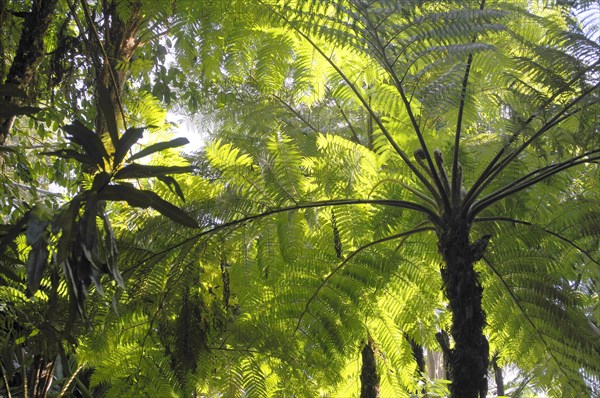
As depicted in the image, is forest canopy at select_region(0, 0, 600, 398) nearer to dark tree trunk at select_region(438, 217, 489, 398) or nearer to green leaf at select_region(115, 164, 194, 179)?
dark tree trunk at select_region(438, 217, 489, 398)

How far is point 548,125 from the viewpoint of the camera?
2205 millimetres

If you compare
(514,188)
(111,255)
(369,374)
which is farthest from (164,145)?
(369,374)

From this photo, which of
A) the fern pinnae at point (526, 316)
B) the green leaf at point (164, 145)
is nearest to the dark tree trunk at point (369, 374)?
the fern pinnae at point (526, 316)

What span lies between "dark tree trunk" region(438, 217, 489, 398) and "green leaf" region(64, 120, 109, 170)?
121cm

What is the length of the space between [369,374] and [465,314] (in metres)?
1.27

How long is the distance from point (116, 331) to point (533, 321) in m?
1.77

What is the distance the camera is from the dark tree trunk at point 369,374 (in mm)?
3141

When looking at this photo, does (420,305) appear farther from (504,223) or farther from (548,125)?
(548,125)

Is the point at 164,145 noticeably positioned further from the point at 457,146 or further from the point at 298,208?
the point at 457,146

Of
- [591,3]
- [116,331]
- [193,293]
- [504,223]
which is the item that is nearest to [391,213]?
[504,223]

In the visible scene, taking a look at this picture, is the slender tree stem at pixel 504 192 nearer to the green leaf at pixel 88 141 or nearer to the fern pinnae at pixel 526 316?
the fern pinnae at pixel 526 316

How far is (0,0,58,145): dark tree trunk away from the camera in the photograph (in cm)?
258

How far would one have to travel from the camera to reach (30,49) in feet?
8.58

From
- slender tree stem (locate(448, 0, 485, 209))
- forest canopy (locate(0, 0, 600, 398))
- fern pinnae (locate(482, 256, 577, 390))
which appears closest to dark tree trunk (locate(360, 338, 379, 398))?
forest canopy (locate(0, 0, 600, 398))
